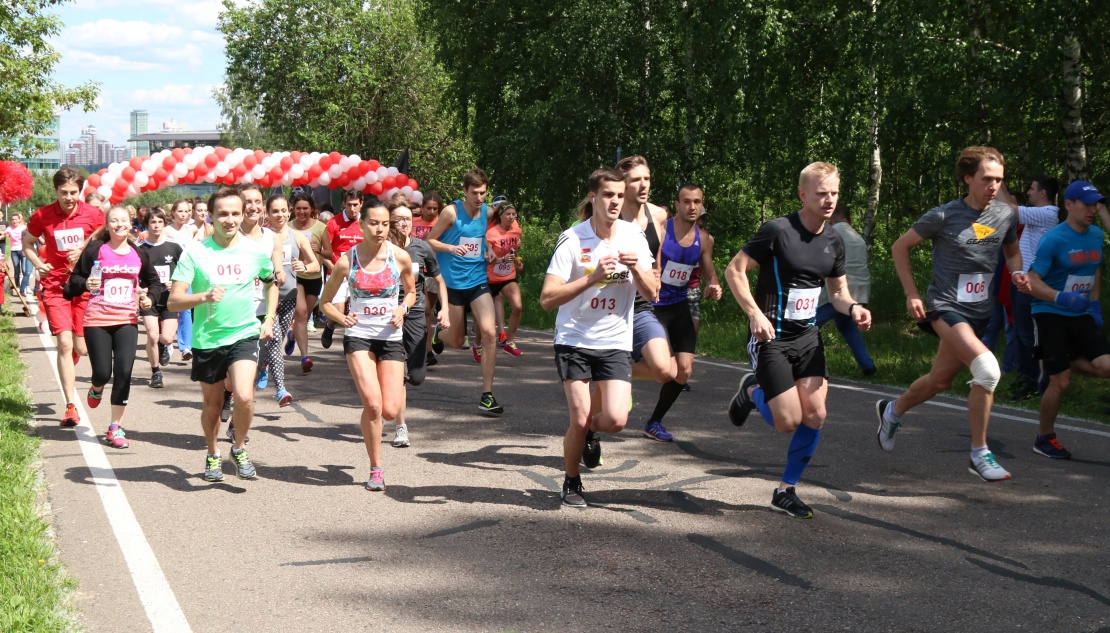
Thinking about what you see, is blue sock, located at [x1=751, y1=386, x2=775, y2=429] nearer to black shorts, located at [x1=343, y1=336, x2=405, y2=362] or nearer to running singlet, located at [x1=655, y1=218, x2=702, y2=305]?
running singlet, located at [x1=655, y1=218, x2=702, y2=305]

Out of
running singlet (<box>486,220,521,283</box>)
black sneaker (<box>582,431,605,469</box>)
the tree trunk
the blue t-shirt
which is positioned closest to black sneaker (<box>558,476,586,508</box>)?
black sneaker (<box>582,431,605,469</box>)

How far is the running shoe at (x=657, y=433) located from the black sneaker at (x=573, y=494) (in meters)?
1.94

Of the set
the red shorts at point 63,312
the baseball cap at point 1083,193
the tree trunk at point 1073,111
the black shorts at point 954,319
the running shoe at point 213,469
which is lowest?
the running shoe at point 213,469

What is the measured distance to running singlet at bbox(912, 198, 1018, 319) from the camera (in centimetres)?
698

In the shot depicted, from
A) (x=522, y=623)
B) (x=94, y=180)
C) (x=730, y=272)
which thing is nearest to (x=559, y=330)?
(x=730, y=272)

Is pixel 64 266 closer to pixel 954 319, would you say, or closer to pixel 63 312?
pixel 63 312

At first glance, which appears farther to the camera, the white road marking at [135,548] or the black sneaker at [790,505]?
the black sneaker at [790,505]

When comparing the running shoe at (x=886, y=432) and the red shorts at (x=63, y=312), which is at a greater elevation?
the red shorts at (x=63, y=312)

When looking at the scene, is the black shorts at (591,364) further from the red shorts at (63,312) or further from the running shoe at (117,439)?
the red shorts at (63,312)

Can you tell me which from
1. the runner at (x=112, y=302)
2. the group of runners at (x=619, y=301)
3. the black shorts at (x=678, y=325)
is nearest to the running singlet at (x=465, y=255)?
A: the group of runners at (x=619, y=301)

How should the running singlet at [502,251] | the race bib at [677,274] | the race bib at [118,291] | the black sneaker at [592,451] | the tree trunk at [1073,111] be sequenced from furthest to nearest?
the tree trunk at [1073,111]
the running singlet at [502,251]
the race bib at [118,291]
the race bib at [677,274]
the black sneaker at [592,451]

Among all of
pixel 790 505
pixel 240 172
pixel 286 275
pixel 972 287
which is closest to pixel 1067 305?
pixel 972 287

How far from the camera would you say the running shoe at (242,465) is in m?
7.36

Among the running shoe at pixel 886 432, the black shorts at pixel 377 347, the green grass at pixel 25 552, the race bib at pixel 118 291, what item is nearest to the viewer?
the green grass at pixel 25 552
